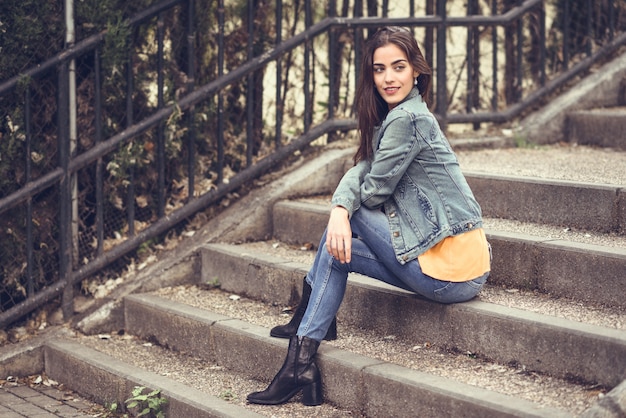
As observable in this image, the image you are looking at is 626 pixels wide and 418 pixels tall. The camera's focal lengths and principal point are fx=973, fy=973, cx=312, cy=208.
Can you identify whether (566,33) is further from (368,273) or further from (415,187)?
(368,273)

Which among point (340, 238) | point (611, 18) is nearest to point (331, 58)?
point (611, 18)

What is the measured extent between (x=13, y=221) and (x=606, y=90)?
4.03 meters

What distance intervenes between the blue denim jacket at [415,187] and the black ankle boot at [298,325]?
49 cm

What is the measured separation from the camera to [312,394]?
4.16 metres

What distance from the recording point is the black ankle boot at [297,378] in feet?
13.5

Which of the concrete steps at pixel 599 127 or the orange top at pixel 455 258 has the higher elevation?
the concrete steps at pixel 599 127

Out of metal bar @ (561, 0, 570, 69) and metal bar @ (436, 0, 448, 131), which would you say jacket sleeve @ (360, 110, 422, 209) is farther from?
metal bar @ (561, 0, 570, 69)

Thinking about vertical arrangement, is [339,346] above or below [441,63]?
below

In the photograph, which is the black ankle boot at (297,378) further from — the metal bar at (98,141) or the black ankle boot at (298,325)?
the metal bar at (98,141)

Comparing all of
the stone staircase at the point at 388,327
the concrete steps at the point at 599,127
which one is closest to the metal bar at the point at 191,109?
the stone staircase at the point at 388,327

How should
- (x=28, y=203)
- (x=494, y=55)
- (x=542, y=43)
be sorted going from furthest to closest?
1. (x=542, y=43)
2. (x=494, y=55)
3. (x=28, y=203)

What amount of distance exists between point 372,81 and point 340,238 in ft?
2.37

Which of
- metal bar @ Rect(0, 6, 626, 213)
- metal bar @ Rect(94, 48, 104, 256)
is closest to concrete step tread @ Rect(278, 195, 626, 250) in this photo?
metal bar @ Rect(0, 6, 626, 213)

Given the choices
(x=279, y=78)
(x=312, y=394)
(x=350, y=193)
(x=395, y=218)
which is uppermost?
(x=279, y=78)
